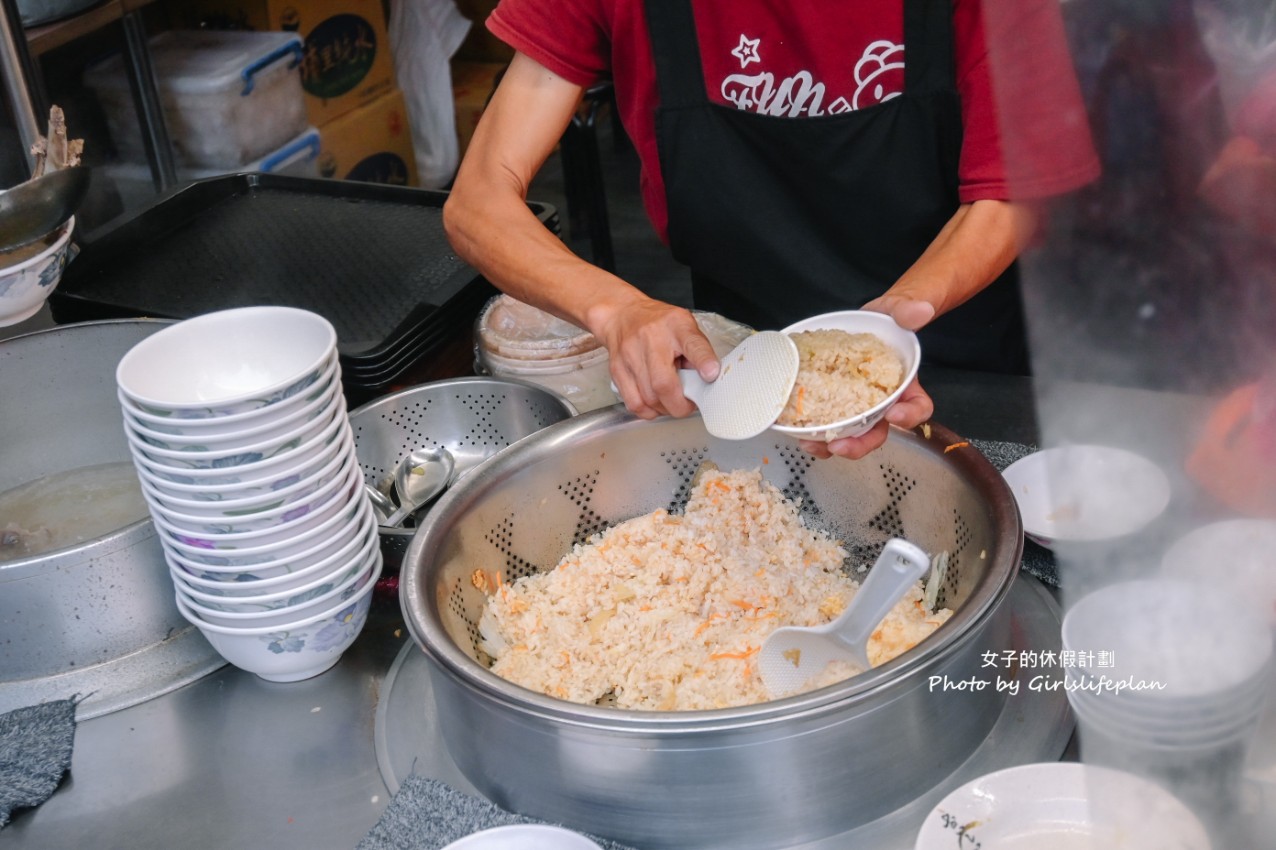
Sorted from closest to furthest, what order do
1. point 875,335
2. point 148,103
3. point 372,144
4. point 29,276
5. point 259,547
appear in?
point 259,547, point 875,335, point 29,276, point 148,103, point 372,144

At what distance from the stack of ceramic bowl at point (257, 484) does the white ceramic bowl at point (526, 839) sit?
381 mm

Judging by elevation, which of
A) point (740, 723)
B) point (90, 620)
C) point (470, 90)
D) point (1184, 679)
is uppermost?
point (1184, 679)

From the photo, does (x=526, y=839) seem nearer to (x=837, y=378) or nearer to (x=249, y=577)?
(x=249, y=577)

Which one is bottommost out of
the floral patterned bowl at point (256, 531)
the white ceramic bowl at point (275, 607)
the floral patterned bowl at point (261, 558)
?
the white ceramic bowl at point (275, 607)

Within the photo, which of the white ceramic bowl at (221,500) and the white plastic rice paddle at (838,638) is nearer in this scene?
the white plastic rice paddle at (838,638)

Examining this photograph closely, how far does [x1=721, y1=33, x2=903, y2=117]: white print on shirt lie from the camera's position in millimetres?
1627

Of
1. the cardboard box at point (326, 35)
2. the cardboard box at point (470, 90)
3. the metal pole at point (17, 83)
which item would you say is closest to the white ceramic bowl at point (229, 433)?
the metal pole at point (17, 83)

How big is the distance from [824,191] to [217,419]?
1.07 meters

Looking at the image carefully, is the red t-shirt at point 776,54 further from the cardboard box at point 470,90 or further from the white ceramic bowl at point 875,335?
the cardboard box at point 470,90

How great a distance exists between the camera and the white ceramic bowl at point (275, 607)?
4.02 ft

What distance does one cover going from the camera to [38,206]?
1423 mm

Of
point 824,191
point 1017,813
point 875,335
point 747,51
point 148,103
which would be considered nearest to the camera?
point 1017,813

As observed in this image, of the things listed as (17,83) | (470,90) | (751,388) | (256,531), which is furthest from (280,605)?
(470,90)

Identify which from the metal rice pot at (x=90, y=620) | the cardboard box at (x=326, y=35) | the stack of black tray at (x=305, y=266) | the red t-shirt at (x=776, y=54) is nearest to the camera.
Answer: the metal rice pot at (x=90, y=620)
